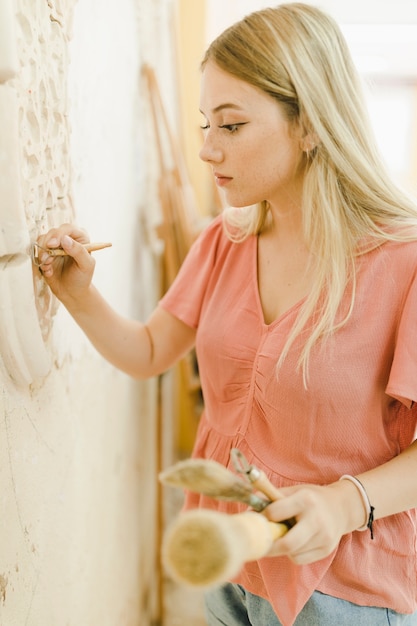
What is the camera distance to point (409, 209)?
100 cm

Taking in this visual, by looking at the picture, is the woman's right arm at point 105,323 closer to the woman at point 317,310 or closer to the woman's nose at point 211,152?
the woman at point 317,310

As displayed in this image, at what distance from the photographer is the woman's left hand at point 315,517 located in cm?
67

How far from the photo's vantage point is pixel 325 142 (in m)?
0.97

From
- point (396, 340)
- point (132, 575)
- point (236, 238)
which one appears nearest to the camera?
point (396, 340)

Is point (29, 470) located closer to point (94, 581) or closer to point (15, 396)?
point (15, 396)

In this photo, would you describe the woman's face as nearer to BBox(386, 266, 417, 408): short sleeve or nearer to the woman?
the woman

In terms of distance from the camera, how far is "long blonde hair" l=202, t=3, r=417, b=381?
95 cm

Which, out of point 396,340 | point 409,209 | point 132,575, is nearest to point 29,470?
point 396,340

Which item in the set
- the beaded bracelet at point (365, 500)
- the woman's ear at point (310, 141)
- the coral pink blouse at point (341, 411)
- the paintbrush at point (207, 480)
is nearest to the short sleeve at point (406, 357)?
the coral pink blouse at point (341, 411)

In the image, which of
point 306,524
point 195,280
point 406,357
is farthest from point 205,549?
point 195,280

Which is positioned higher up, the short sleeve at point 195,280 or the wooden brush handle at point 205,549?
the wooden brush handle at point 205,549

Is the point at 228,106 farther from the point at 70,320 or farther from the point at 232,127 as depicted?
the point at 70,320

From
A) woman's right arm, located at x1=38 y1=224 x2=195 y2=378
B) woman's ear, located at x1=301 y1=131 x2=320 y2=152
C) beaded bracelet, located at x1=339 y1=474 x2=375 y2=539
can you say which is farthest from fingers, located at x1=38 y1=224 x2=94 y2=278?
beaded bracelet, located at x1=339 y1=474 x2=375 y2=539

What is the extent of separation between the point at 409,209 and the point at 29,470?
0.64 metres
